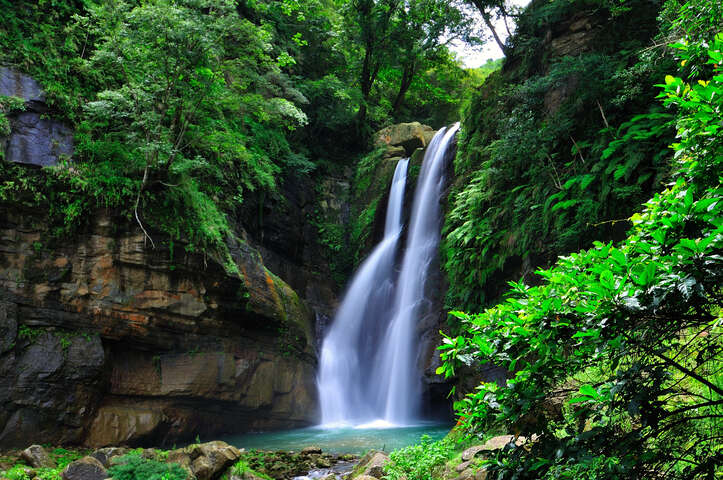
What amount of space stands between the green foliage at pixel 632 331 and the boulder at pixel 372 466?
436 cm

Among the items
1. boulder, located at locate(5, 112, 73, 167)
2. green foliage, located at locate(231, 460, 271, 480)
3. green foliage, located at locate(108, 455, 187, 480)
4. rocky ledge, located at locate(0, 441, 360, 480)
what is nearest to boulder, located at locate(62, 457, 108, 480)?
rocky ledge, located at locate(0, 441, 360, 480)

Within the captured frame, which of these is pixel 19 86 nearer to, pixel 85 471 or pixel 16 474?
pixel 16 474

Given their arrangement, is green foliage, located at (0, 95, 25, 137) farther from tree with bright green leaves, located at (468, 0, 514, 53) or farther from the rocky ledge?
tree with bright green leaves, located at (468, 0, 514, 53)

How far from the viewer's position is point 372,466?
652cm

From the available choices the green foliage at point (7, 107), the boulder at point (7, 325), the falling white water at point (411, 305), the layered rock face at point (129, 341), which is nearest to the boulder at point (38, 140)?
the green foliage at point (7, 107)

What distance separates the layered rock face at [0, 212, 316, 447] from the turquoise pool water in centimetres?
109

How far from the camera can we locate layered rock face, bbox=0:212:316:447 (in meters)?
9.60

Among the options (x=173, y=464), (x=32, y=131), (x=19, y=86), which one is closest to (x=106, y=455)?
(x=173, y=464)

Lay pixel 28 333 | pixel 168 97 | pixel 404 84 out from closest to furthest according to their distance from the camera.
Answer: pixel 28 333, pixel 168 97, pixel 404 84

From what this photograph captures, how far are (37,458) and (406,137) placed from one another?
1944 centimetres

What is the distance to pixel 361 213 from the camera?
70.3 feet

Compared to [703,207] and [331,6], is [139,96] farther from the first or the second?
[331,6]

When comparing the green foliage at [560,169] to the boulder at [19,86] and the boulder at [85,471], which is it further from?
the boulder at [19,86]

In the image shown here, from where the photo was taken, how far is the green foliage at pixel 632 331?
6.41 ft
